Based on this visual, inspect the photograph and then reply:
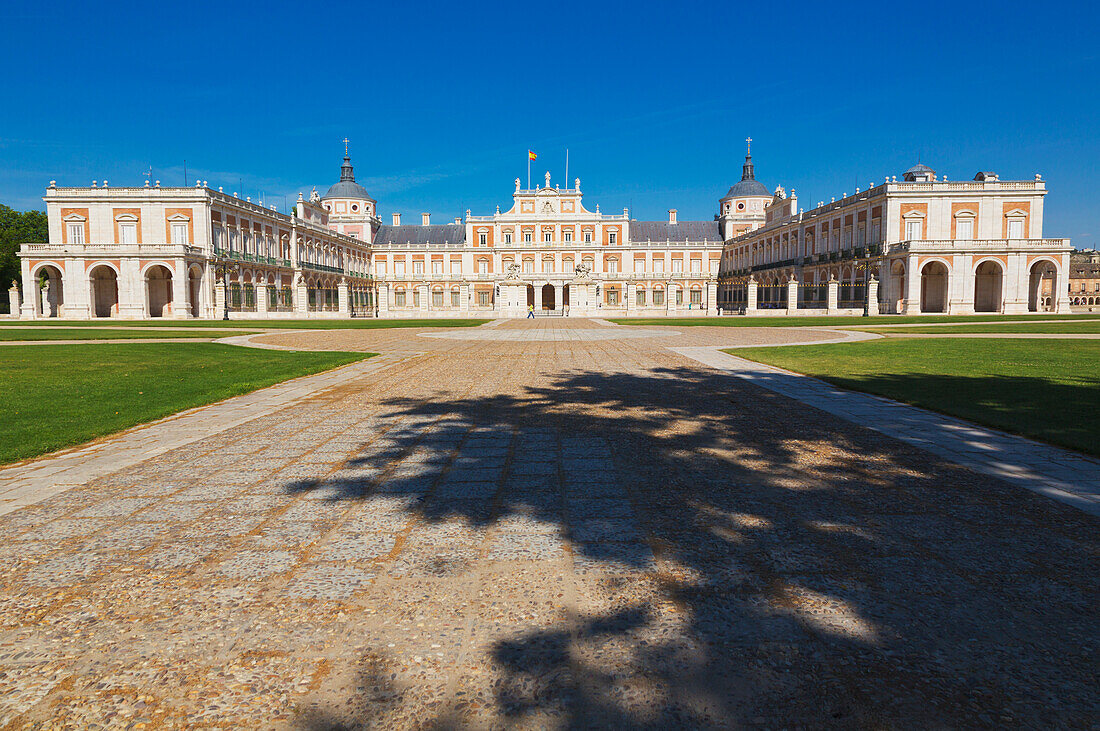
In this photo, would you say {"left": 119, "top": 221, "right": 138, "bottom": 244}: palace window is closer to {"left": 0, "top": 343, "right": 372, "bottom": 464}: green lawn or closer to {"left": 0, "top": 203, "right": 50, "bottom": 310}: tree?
{"left": 0, "top": 203, "right": 50, "bottom": 310}: tree

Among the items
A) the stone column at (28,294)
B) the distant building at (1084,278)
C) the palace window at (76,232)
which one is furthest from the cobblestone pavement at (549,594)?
the distant building at (1084,278)

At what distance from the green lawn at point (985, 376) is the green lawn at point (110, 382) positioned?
8151 millimetres

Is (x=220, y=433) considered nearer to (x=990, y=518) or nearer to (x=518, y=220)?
(x=990, y=518)

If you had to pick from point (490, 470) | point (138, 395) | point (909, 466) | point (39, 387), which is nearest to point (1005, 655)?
point (909, 466)

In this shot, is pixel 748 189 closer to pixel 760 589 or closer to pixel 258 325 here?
pixel 258 325

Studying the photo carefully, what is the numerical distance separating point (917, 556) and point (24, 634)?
3.67 meters

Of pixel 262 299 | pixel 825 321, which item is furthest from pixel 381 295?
pixel 825 321

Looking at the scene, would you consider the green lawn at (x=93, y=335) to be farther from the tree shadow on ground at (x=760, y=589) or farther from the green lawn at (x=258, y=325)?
the tree shadow on ground at (x=760, y=589)

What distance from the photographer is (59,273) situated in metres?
45.2

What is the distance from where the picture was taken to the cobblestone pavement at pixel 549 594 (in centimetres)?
201

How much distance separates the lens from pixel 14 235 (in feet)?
180

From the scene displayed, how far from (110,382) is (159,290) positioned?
43.6 meters

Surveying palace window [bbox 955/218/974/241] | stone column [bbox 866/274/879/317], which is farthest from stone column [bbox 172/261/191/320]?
palace window [bbox 955/218/974/241]

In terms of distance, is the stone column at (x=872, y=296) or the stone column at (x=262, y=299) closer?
the stone column at (x=872, y=296)
